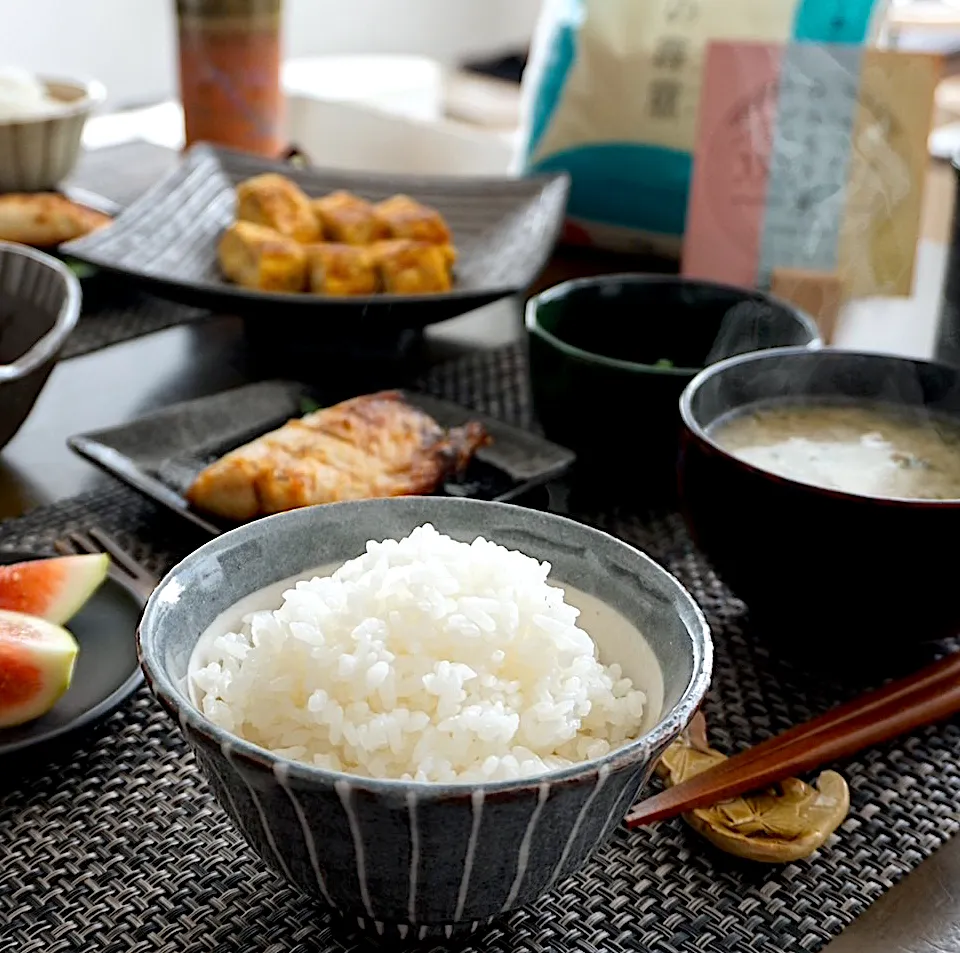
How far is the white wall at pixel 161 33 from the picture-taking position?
4.84 m

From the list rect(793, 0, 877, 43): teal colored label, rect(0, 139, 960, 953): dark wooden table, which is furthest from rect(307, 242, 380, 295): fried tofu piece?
rect(793, 0, 877, 43): teal colored label

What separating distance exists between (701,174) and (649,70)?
14.1 inches

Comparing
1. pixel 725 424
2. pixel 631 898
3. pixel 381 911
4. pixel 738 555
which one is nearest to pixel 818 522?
pixel 738 555

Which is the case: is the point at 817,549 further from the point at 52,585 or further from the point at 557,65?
the point at 557,65

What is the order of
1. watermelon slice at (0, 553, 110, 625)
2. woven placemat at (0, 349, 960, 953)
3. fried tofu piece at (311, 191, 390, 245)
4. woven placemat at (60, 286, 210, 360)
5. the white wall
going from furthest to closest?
the white wall < fried tofu piece at (311, 191, 390, 245) < woven placemat at (60, 286, 210, 360) < watermelon slice at (0, 553, 110, 625) < woven placemat at (0, 349, 960, 953)

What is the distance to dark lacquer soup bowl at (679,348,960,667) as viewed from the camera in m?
1.01

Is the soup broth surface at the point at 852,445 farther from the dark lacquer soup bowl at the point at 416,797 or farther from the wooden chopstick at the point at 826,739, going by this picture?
the dark lacquer soup bowl at the point at 416,797

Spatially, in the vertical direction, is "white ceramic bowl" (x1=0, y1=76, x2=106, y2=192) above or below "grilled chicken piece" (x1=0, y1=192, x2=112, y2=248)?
above

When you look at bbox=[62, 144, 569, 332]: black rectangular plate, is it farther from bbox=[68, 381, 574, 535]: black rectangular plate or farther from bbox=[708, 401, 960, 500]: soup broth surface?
bbox=[708, 401, 960, 500]: soup broth surface

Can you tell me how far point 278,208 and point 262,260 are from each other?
225mm

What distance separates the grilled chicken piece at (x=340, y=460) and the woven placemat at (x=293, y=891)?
256 mm

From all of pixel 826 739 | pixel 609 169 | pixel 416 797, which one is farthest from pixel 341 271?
pixel 416 797

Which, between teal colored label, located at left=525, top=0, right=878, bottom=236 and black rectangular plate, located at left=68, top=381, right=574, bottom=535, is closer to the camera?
black rectangular plate, located at left=68, top=381, right=574, bottom=535

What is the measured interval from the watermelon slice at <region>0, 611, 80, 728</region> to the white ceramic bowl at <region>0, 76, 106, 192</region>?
4.44ft
